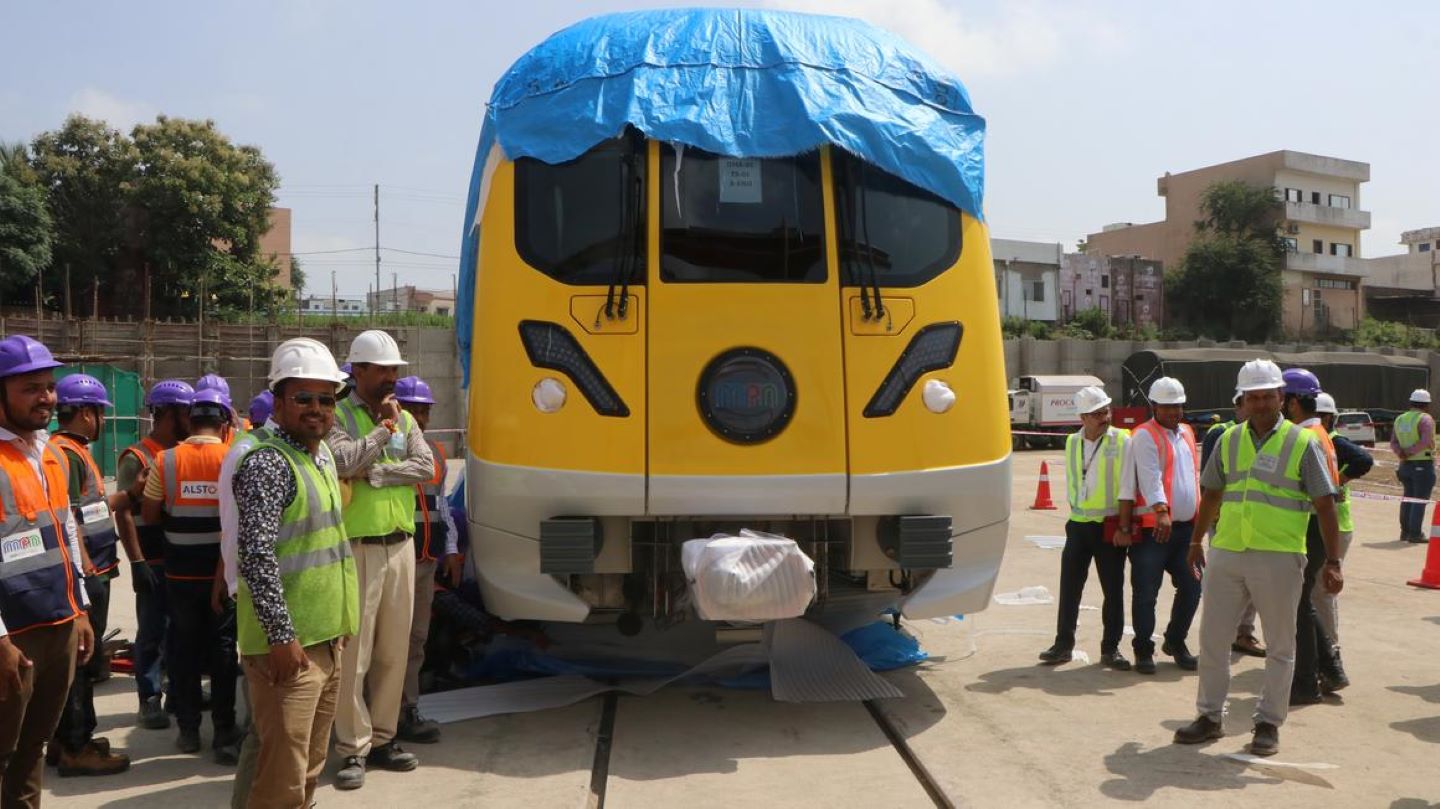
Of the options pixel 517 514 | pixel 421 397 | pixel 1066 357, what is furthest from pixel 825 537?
pixel 1066 357

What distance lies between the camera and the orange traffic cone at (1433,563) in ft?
33.4

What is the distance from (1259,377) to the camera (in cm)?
581

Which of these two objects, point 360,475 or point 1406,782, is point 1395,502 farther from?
point 360,475

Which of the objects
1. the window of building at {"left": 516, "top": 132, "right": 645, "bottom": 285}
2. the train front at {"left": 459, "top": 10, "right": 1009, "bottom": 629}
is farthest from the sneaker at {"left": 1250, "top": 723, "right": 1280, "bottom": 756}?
the window of building at {"left": 516, "top": 132, "right": 645, "bottom": 285}

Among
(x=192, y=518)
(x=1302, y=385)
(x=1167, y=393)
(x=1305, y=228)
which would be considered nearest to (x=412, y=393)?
(x=192, y=518)

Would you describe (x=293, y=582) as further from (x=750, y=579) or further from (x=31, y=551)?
(x=750, y=579)

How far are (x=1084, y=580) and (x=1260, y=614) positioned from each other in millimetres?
1894

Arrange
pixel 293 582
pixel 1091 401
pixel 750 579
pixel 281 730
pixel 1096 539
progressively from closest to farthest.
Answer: pixel 281 730 → pixel 293 582 → pixel 750 579 → pixel 1096 539 → pixel 1091 401

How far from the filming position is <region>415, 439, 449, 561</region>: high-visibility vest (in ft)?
19.7

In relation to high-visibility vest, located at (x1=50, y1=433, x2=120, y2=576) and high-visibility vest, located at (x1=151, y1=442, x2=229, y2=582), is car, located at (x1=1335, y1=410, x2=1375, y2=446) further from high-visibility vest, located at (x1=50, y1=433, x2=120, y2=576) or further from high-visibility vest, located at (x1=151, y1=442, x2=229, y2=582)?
high-visibility vest, located at (x1=50, y1=433, x2=120, y2=576)

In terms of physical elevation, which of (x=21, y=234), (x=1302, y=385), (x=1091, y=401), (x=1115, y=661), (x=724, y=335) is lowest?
(x=1115, y=661)

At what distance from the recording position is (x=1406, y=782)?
5.22 meters

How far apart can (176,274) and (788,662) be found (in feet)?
101

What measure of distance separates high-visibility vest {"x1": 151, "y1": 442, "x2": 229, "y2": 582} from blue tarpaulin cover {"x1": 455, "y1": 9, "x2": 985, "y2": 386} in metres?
2.07
